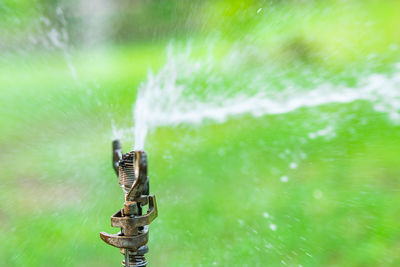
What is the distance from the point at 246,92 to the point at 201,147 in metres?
0.50

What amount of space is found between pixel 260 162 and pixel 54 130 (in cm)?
154

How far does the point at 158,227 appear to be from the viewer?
288cm

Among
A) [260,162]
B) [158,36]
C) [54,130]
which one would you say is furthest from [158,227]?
[158,36]

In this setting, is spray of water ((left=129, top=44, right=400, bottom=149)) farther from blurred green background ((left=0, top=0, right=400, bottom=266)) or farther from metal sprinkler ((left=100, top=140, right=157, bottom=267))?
metal sprinkler ((left=100, top=140, right=157, bottom=267))

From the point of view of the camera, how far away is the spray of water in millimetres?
3426

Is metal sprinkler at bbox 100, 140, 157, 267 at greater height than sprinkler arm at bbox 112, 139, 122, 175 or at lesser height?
lesser

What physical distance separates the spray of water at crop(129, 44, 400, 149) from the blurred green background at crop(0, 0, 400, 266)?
0.09 meters

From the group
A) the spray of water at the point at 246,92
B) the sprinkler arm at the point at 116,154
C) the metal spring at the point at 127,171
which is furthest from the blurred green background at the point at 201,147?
the metal spring at the point at 127,171

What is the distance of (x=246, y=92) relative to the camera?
3594mm

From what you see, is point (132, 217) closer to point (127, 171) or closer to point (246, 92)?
point (127, 171)

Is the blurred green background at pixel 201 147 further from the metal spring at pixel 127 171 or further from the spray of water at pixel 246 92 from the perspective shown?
the metal spring at pixel 127 171

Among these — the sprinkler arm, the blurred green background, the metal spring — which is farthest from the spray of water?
the metal spring

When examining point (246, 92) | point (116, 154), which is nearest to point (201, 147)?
point (246, 92)

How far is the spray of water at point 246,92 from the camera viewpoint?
11.2 ft
